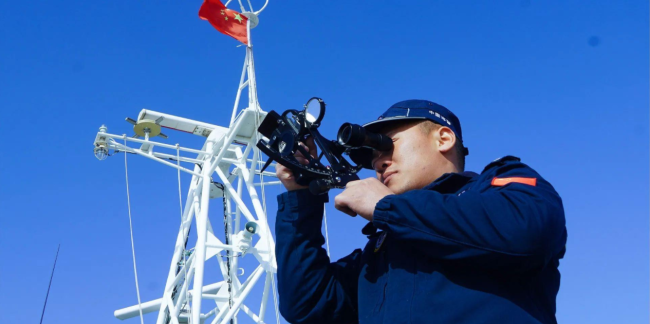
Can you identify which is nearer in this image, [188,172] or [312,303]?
[312,303]

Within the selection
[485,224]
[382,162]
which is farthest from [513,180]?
[382,162]

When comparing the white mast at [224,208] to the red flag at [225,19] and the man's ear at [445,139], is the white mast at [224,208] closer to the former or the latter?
the red flag at [225,19]

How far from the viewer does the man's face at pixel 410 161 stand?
2473 millimetres

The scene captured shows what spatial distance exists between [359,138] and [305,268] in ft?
1.89

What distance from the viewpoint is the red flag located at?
405 inches

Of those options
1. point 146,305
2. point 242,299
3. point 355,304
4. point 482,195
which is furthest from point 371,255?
point 146,305

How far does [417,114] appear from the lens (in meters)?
2.55

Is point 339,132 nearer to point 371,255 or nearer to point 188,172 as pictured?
point 371,255

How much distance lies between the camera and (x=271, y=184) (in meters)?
9.80

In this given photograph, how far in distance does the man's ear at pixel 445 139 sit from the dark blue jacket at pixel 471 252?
7.4 inches

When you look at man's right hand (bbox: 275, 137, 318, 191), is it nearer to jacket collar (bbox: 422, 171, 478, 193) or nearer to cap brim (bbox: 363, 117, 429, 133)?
cap brim (bbox: 363, 117, 429, 133)

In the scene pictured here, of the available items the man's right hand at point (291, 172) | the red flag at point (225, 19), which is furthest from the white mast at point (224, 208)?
the man's right hand at point (291, 172)

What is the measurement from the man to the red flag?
312 inches

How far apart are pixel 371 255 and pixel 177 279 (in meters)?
7.78
